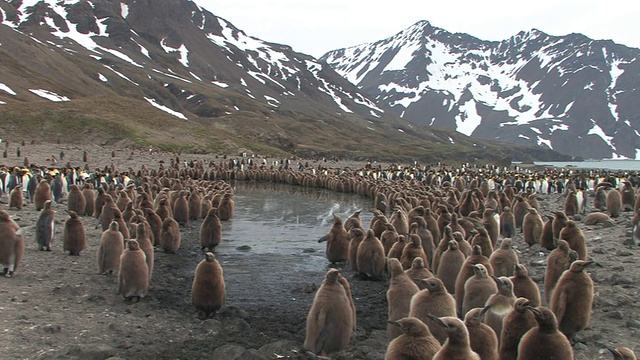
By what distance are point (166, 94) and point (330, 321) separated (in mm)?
109207

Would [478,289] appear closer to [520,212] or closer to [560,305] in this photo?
[560,305]

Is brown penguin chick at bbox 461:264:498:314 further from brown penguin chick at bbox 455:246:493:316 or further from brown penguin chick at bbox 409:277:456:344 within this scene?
brown penguin chick at bbox 409:277:456:344

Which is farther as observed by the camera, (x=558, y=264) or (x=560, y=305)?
(x=558, y=264)

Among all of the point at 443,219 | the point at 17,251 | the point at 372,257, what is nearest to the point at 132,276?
the point at 17,251

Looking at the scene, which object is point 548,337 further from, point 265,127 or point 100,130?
point 265,127

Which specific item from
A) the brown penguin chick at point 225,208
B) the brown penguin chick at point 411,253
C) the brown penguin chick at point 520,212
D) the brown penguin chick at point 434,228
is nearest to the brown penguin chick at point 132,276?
the brown penguin chick at point 411,253

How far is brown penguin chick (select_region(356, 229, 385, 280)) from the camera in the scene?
11.2 m

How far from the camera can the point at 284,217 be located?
22.1 meters

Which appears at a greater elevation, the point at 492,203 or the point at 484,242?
the point at 492,203

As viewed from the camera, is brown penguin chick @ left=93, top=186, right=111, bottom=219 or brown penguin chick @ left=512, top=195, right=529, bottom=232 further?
brown penguin chick @ left=512, top=195, right=529, bottom=232

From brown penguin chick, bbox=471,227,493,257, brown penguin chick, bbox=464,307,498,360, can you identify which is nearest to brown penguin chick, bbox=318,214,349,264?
brown penguin chick, bbox=471,227,493,257

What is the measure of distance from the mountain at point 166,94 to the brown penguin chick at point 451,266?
4950cm

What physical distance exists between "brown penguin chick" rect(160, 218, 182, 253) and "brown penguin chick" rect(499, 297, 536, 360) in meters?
9.31

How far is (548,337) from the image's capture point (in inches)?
213
